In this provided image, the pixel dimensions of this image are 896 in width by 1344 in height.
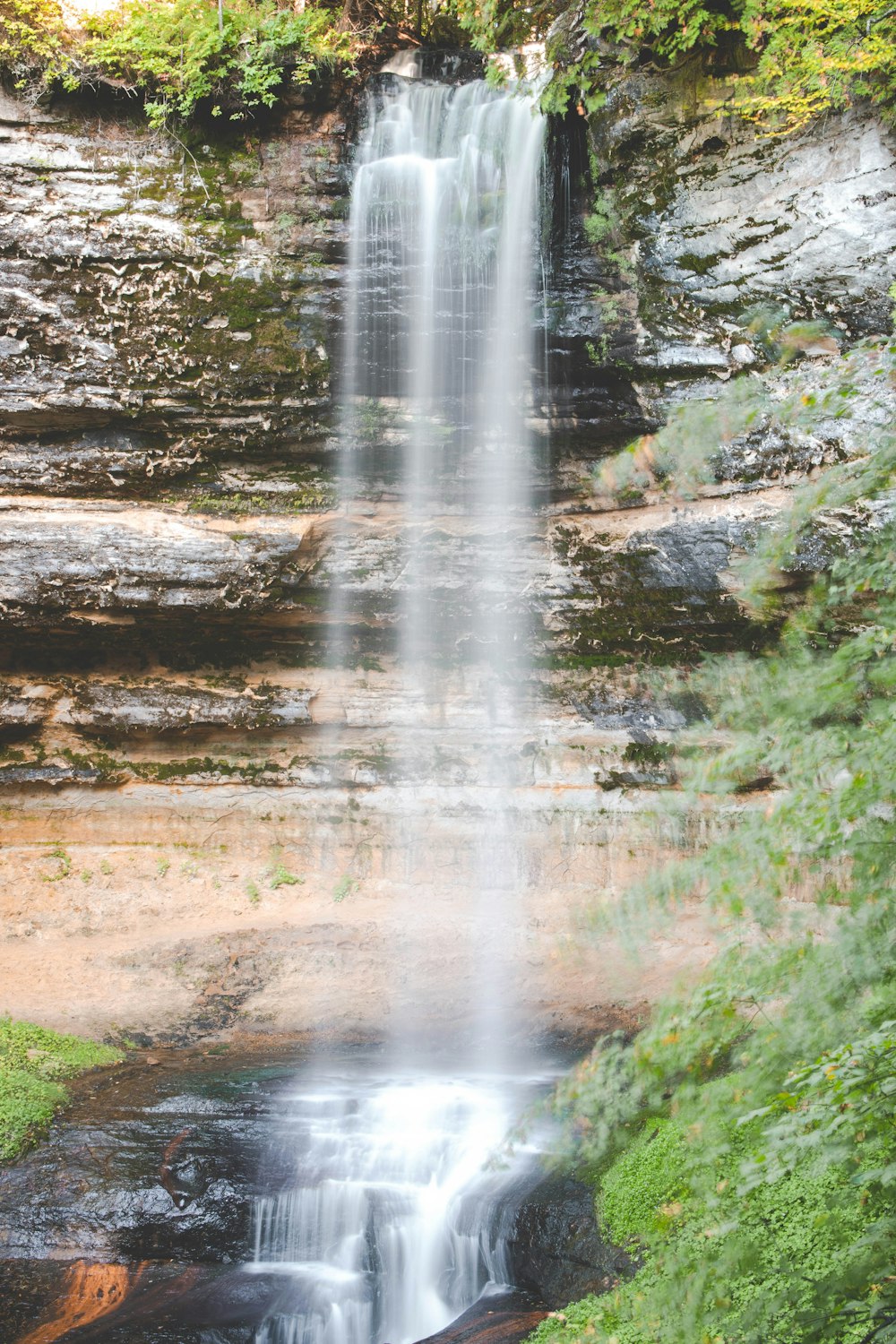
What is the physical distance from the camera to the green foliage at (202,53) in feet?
31.1

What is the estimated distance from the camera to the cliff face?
9.01 m

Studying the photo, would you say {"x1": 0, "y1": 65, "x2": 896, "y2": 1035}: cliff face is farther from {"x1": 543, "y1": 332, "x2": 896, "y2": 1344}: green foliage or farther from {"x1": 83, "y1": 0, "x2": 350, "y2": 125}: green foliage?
{"x1": 543, "y1": 332, "x2": 896, "y2": 1344}: green foliage

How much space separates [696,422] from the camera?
2.80 metres

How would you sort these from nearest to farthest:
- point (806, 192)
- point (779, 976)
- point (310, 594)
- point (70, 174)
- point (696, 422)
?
point (779, 976) → point (696, 422) → point (806, 192) → point (70, 174) → point (310, 594)

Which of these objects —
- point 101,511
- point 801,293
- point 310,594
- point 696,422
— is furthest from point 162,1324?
point 801,293

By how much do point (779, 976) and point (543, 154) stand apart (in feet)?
30.6

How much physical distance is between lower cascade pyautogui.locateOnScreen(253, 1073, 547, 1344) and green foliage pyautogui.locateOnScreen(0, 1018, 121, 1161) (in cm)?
181

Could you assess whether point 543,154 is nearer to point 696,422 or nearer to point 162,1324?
point 696,422

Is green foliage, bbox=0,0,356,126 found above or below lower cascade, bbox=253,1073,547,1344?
above

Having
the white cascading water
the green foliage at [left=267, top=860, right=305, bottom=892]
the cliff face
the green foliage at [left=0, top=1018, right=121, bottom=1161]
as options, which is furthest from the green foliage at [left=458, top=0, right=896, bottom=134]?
the green foliage at [left=0, top=1018, right=121, bottom=1161]

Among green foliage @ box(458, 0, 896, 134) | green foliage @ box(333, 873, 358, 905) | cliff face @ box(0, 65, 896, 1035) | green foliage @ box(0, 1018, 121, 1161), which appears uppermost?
green foliage @ box(458, 0, 896, 134)

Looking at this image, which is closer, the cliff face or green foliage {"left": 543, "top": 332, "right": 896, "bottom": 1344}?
green foliage {"left": 543, "top": 332, "right": 896, "bottom": 1344}

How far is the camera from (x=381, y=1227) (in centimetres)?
568

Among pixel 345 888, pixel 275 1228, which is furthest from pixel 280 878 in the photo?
pixel 275 1228
